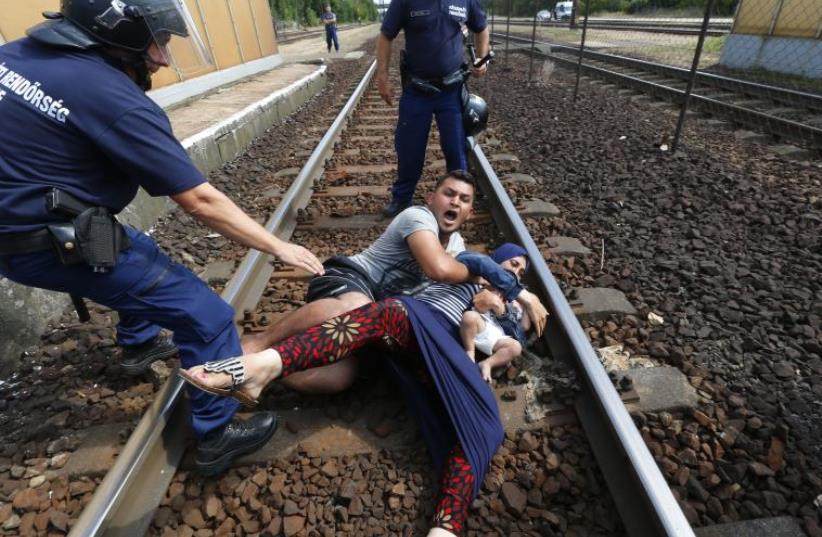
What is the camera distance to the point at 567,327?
8.11 ft

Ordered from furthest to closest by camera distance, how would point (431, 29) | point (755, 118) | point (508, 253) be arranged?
1. point (755, 118)
2. point (431, 29)
3. point (508, 253)

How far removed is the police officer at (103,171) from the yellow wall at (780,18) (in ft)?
41.4

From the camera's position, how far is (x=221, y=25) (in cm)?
1081

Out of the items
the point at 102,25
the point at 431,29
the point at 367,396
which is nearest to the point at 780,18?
the point at 431,29

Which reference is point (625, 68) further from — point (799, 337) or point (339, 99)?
point (799, 337)

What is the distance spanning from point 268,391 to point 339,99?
8.16 m

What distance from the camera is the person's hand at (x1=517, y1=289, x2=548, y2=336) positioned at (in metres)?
2.48

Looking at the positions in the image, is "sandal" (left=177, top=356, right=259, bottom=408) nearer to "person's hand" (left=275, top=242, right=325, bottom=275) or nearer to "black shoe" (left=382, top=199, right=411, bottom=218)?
"person's hand" (left=275, top=242, right=325, bottom=275)

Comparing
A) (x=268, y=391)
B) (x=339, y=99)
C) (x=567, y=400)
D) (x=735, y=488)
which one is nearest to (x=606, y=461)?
(x=567, y=400)

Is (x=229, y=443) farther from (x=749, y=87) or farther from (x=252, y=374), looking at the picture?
(x=749, y=87)

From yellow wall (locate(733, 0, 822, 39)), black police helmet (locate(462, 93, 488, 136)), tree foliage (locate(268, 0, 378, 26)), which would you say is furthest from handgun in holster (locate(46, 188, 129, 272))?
tree foliage (locate(268, 0, 378, 26))

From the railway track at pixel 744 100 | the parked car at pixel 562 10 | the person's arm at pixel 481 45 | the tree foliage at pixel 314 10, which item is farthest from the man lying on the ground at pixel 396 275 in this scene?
the parked car at pixel 562 10

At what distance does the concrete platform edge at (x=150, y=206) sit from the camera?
273 cm

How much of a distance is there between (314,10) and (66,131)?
59.1 meters
